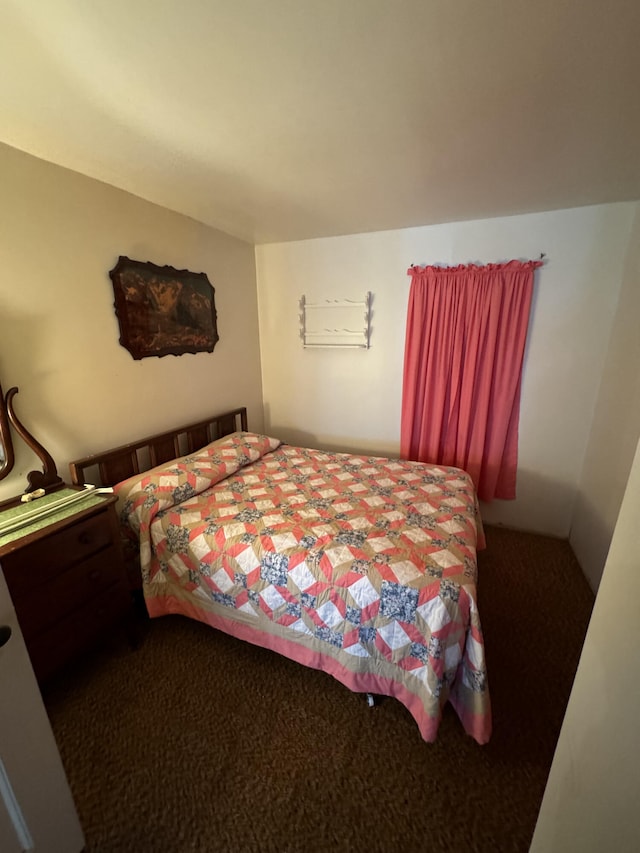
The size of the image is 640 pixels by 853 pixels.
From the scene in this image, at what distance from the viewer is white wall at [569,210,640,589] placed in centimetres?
190

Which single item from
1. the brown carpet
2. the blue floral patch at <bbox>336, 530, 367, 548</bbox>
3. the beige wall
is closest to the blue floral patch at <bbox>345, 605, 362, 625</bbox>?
the blue floral patch at <bbox>336, 530, 367, 548</bbox>

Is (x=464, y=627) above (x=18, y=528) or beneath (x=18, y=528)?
beneath

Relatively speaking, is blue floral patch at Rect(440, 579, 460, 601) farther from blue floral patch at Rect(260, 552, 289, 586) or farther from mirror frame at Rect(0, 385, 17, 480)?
mirror frame at Rect(0, 385, 17, 480)

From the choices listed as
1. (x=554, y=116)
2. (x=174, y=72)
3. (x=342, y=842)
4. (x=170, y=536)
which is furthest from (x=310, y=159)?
(x=342, y=842)

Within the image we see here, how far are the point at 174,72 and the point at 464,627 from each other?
2.15 metres

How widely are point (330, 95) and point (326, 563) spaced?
1765mm

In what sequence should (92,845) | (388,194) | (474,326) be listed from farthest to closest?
(474,326), (388,194), (92,845)

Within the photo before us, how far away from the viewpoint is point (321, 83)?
1.10m

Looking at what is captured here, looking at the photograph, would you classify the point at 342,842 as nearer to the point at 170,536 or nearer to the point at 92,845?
the point at 92,845

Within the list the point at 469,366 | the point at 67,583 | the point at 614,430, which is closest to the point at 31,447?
the point at 67,583

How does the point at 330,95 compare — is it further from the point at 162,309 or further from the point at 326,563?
the point at 326,563

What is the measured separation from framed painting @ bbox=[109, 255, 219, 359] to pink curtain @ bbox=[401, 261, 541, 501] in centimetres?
161

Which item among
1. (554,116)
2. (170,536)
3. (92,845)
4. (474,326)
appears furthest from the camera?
(474,326)

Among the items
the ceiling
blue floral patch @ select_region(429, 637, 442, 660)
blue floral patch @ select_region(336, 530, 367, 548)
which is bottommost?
blue floral patch @ select_region(429, 637, 442, 660)
